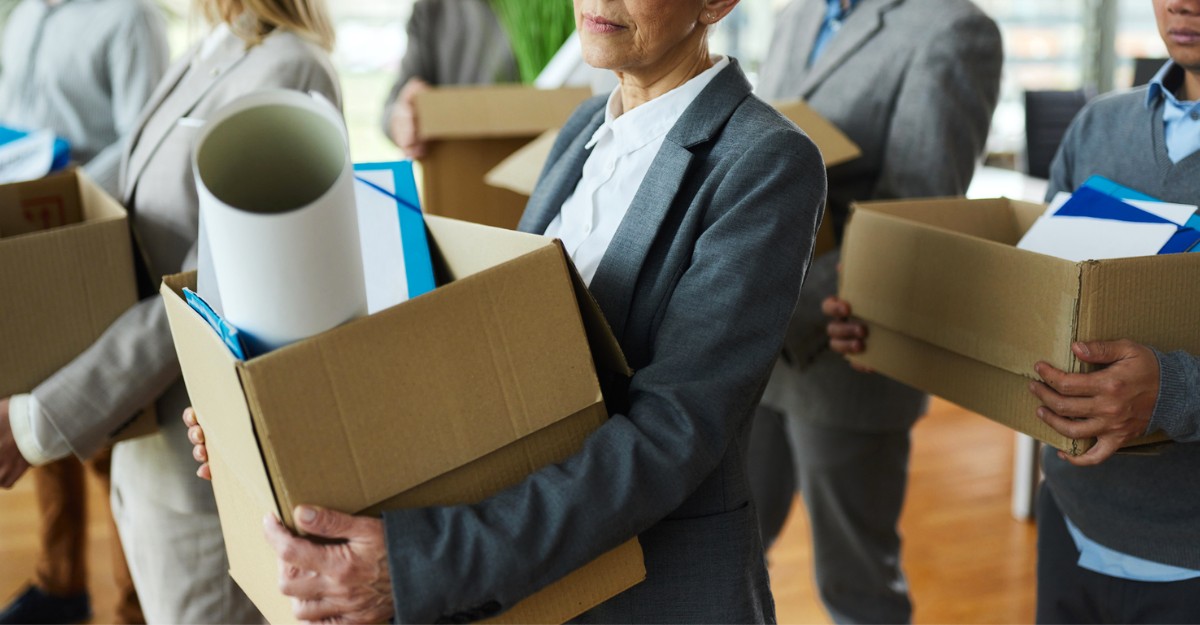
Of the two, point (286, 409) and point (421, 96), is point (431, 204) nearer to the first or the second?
point (421, 96)

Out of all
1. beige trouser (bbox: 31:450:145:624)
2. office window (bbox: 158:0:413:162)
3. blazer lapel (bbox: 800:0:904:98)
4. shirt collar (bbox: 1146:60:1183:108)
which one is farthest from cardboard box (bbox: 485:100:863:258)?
office window (bbox: 158:0:413:162)

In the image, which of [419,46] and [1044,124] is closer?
[419,46]

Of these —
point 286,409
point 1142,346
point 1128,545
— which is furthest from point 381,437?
point 1128,545

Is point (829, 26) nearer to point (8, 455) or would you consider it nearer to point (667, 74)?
point (667, 74)

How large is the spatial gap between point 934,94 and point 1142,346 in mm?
725

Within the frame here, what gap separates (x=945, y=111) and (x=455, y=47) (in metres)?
1.52

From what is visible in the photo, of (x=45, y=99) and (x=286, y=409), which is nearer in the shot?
(x=286, y=409)

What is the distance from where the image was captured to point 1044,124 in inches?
129

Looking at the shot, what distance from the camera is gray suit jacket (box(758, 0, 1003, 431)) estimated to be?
1.69 meters

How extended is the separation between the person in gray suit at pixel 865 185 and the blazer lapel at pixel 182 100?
1.02m

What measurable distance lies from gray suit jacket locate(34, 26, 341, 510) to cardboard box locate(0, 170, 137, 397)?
0.08ft

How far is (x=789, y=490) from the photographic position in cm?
215

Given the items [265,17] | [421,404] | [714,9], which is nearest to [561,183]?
[714,9]

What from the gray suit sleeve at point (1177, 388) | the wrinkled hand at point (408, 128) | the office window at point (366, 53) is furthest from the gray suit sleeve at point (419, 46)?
the office window at point (366, 53)
